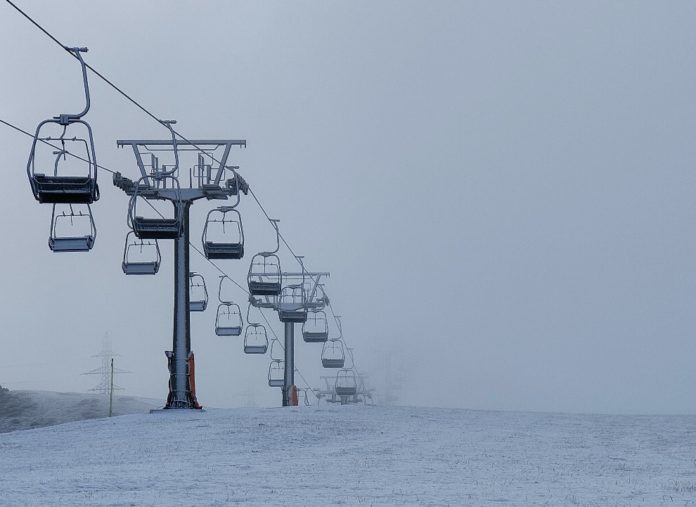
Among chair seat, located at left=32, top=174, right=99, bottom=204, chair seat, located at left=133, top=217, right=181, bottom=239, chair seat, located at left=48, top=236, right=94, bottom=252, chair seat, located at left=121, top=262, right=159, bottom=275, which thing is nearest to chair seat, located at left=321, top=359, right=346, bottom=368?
chair seat, located at left=121, top=262, right=159, bottom=275

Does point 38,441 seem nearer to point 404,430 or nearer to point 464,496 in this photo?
point 404,430

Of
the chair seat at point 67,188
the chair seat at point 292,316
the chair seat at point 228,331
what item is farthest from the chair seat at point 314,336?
the chair seat at point 67,188

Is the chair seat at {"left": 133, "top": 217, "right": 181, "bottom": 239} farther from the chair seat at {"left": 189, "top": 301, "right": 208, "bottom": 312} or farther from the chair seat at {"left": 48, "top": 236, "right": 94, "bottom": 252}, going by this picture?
the chair seat at {"left": 189, "top": 301, "right": 208, "bottom": 312}

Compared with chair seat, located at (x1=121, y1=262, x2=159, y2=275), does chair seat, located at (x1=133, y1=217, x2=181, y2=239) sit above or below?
above

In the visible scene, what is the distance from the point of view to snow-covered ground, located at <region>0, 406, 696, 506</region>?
471 inches

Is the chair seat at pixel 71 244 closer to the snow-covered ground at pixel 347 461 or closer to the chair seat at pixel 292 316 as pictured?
the snow-covered ground at pixel 347 461

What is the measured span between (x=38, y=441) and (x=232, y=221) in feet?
29.4

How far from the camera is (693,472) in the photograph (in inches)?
583

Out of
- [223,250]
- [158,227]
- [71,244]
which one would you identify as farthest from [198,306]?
[71,244]

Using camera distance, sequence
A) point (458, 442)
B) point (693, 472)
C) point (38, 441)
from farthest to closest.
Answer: point (38, 441) < point (458, 442) < point (693, 472)

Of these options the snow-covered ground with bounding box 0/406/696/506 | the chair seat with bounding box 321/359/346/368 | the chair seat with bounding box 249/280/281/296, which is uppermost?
the chair seat with bounding box 249/280/281/296

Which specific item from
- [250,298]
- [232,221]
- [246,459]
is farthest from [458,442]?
[250,298]

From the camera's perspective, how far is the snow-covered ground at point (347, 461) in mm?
11969

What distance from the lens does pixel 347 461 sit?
53.5 feet
